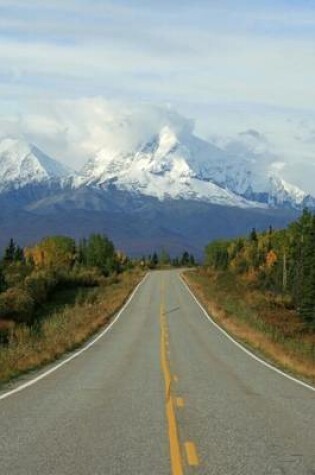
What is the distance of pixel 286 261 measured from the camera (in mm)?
110000

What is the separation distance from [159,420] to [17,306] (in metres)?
56.6

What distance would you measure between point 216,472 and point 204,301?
55692 millimetres

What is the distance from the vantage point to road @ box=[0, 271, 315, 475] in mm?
9297

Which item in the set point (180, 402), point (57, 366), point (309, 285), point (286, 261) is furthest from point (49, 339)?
point (286, 261)

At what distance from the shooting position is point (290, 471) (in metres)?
8.97

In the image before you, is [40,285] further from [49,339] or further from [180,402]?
[180,402]

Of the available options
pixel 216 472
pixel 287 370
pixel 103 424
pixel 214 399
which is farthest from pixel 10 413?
pixel 287 370

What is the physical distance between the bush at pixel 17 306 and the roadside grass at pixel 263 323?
14341 mm

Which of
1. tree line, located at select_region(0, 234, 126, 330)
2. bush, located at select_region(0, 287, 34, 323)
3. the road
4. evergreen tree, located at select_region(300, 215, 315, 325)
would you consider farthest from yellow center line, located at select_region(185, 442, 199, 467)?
evergreen tree, located at select_region(300, 215, 315, 325)

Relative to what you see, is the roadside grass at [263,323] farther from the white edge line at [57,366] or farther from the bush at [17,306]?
the bush at [17,306]

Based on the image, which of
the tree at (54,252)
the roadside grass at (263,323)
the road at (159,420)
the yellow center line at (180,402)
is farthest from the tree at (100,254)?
the yellow center line at (180,402)

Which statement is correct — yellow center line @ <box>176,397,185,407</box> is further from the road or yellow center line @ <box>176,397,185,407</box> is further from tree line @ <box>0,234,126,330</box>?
tree line @ <box>0,234,126,330</box>

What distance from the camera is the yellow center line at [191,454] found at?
937 cm

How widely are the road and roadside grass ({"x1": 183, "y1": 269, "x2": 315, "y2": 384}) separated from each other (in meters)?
2.10
